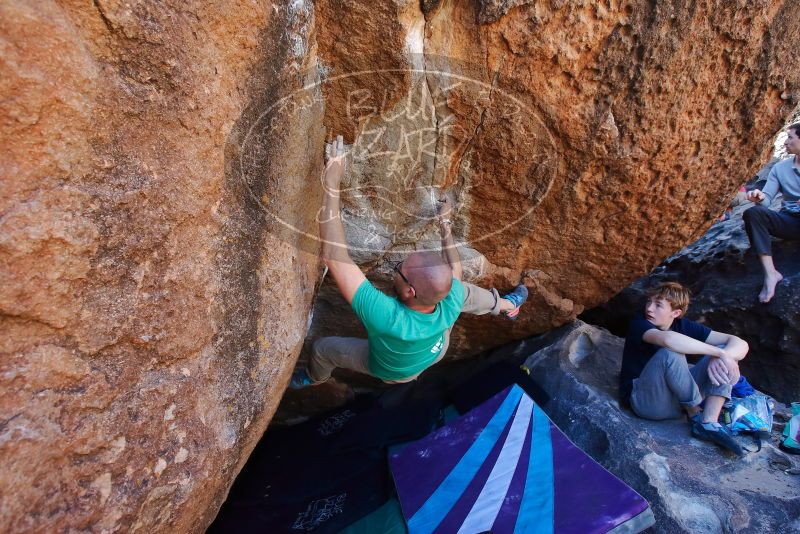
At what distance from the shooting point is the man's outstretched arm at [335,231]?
1790 mm

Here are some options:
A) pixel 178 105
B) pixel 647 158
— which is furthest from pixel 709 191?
pixel 178 105

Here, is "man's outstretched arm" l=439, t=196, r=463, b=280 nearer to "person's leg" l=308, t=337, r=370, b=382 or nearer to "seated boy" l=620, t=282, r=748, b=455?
"person's leg" l=308, t=337, r=370, b=382

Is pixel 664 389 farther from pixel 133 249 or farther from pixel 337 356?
pixel 133 249

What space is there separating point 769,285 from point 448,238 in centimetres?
225

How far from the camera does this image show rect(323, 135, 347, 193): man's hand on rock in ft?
6.05

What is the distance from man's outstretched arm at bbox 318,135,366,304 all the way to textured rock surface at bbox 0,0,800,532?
0.20 feet

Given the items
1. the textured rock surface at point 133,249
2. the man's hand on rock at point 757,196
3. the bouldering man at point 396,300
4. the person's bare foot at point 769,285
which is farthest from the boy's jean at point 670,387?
the textured rock surface at point 133,249

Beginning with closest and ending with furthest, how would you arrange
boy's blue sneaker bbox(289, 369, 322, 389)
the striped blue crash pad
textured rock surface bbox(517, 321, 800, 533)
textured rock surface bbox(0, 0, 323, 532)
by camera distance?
textured rock surface bbox(0, 0, 323, 532) → textured rock surface bbox(517, 321, 800, 533) → the striped blue crash pad → boy's blue sneaker bbox(289, 369, 322, 389)

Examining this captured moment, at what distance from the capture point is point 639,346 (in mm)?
2658

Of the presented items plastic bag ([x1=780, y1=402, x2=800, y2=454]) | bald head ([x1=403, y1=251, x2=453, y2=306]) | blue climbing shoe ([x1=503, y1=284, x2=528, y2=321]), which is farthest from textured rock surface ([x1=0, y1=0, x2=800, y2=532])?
plastic bag ([x1=780, y1=402, x2=800, y2=454])

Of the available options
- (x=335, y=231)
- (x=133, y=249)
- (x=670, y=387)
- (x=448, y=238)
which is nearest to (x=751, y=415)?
(x=670, y=387)

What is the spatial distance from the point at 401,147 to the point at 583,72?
0.71m

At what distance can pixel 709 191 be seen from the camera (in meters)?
2.46

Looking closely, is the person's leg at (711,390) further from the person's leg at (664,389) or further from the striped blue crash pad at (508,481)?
the striped blue crash pad at (508,481)
